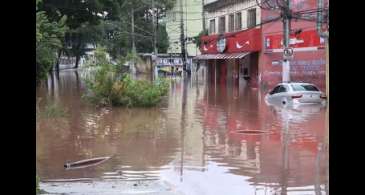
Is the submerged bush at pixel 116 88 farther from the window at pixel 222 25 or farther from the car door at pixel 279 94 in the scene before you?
the window at pixel 222 25

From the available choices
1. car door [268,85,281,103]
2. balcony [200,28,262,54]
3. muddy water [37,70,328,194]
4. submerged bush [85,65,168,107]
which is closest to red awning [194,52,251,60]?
balcony [200,28,262,54]

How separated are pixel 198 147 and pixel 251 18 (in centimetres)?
3143

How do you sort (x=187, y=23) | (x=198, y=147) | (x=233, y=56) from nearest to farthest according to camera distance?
1. (x=198, y=147)
2. (x=233, y=56)
3. (x=187, y=23)

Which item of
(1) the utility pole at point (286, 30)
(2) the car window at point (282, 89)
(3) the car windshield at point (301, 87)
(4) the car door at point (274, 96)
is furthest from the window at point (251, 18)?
(3) the car windshield at point (301, 87)

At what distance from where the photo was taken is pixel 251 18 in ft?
149

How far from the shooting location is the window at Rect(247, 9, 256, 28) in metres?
44.8

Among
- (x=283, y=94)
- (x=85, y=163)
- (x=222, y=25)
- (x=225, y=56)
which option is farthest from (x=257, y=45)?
(x=85, y=163)

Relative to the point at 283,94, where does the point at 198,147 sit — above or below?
below

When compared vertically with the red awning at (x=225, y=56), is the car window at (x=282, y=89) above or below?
below

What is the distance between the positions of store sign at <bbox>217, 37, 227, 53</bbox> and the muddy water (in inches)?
911

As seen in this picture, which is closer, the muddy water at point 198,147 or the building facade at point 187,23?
the muddy water at point 198,147

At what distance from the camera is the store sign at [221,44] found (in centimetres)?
4981

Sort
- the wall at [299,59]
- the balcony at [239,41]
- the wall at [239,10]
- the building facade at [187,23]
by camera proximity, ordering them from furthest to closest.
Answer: the building facade at [187,23] → the wall at [239,10] → the balcony at [239,41] → the wall at [299,59]

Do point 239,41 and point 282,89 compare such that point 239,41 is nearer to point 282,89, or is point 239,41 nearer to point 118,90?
point 282,89
